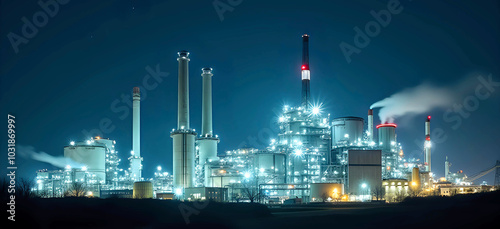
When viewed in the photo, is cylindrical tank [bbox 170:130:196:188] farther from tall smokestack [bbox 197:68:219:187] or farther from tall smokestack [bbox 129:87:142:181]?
tall smokestack [bbox 129:87:142:181]

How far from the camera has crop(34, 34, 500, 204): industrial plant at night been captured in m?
78.2

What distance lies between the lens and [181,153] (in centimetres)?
8119

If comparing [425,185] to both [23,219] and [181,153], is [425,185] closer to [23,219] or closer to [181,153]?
[181,153]

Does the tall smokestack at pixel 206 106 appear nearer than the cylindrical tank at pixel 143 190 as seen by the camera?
No

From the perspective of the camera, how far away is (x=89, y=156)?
303 ft

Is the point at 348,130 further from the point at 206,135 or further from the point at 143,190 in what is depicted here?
the point at 143,190

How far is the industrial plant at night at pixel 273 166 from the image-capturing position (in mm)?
78188

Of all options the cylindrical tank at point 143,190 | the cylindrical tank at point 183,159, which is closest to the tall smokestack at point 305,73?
the cylindrical tank at point 183,159

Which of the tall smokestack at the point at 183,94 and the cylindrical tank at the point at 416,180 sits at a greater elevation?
the tall smokestack at the point at 183,94

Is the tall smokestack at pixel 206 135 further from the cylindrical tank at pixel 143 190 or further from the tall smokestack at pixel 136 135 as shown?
the cylindrical tank at pixel 143 190

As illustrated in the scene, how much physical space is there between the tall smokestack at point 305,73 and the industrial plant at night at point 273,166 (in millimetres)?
185

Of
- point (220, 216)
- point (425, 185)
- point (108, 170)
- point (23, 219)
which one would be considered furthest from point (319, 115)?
point (23, 219)

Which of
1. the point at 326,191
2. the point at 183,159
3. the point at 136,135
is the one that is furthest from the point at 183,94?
the point at 326,191

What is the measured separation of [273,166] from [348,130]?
16.1 m
